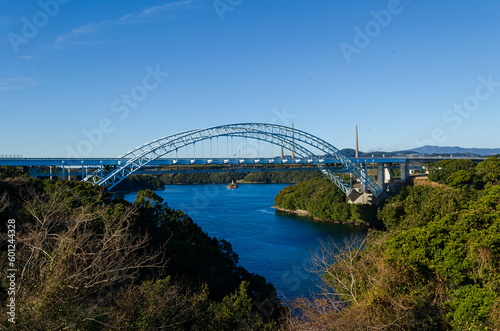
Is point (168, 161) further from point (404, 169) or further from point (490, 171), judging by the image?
point (404, 169)

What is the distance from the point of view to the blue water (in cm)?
1492

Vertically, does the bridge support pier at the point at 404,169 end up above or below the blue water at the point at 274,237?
above

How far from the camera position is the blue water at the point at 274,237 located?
14.9 metres

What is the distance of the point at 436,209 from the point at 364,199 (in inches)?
850

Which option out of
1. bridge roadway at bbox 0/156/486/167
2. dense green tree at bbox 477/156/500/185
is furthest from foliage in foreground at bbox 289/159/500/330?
dense green tree at bbox 477/156/500/185

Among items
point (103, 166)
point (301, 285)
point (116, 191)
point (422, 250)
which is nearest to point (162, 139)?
point (103, 166)

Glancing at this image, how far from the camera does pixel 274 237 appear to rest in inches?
898

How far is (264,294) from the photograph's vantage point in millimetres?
11102

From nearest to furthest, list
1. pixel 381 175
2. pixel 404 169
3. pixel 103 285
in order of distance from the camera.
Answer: pixel 103 285
pixel 381 175
pixel 404 169

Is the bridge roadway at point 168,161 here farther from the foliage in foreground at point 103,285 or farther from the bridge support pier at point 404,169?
the foliage in foreground at point 103,285

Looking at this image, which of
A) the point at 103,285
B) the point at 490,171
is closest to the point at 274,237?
the point at 490,171

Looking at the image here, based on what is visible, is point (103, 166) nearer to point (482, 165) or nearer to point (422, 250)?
point (422, 250)

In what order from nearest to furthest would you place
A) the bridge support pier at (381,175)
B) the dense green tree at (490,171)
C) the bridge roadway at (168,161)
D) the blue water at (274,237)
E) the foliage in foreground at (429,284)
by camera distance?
the foliage in foreground at (429,284)
the blue water at (274,237)
the bridge roadway at (168,161)
the dense green tree at (490,171)
the bridge support pier at (381,175)

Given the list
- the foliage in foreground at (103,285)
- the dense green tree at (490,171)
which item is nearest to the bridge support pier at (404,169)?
the dense green tree at (490,171)
